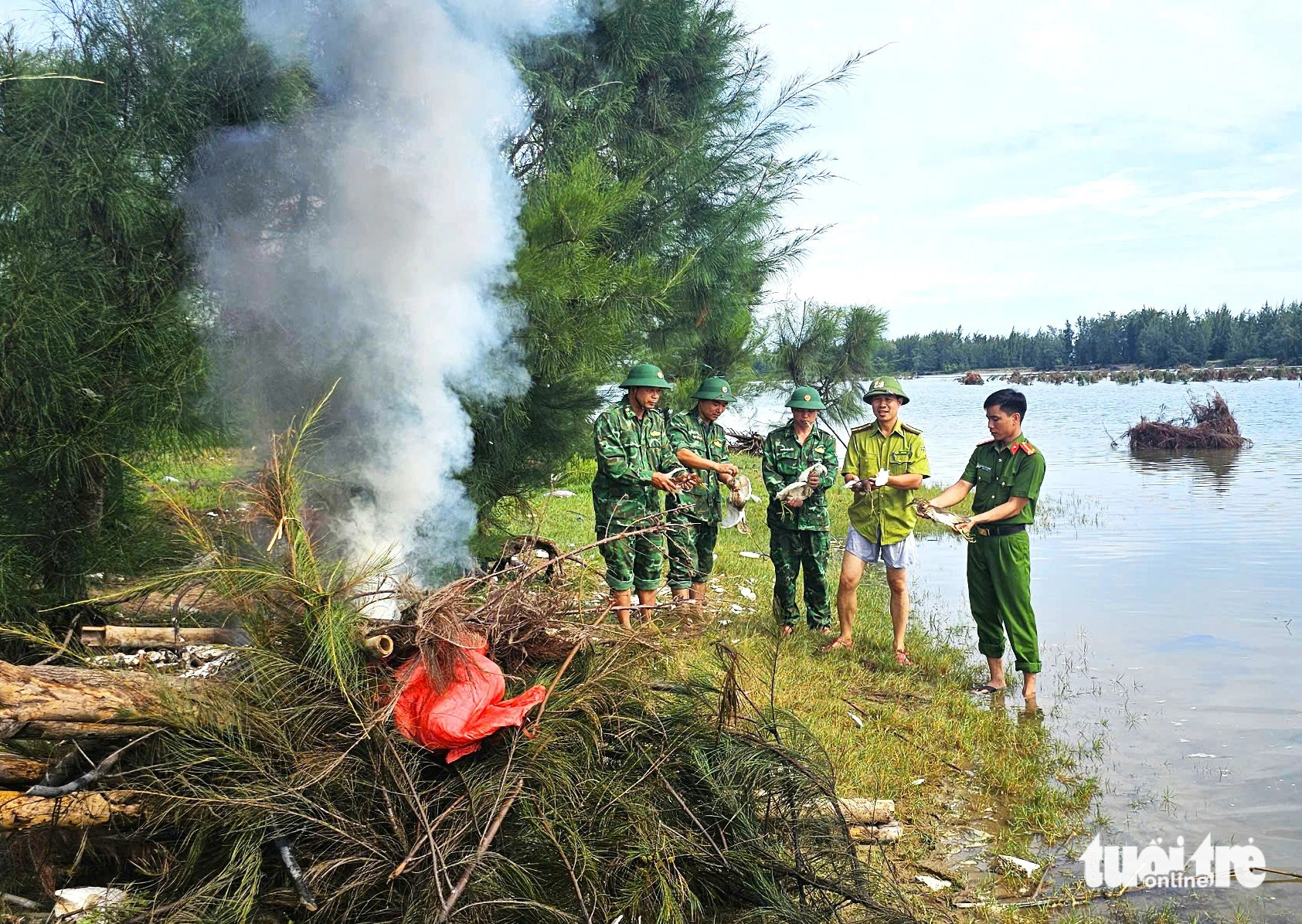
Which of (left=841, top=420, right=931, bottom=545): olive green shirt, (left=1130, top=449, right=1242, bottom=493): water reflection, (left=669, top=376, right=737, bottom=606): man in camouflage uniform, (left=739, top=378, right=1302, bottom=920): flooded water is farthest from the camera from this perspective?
(left=1130, top=449, right=1242, bottom=493): water reflection

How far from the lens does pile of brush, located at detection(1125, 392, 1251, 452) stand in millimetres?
25047

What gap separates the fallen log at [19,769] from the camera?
3.39 meters

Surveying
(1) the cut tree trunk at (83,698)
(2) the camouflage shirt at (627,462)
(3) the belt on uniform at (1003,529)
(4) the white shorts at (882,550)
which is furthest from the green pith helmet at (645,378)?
(1) the cut tree trunk at (83,698)

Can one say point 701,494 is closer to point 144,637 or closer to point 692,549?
point 692,549

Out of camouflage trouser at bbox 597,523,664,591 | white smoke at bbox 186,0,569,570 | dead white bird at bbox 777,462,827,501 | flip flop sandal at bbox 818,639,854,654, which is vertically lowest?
flip flop sandal at bbox 818,639,854,654

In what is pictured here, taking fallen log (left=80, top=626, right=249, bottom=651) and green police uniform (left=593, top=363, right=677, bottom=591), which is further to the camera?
green police uniform (left=593, top=363, right=677, bottom=591)

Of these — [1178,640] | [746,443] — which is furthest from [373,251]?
[746,443]

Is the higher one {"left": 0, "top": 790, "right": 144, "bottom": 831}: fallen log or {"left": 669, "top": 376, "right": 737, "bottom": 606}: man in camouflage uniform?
{"left": 669, "top": 376, "right": 737, "bottom": 606}: man in camouflage uniform

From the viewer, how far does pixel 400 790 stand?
3.21 m

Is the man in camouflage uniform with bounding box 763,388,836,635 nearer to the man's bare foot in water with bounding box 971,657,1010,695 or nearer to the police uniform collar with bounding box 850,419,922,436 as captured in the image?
the police uniform collar with bounding box 850,419,922,436

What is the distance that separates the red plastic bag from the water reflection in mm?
18505

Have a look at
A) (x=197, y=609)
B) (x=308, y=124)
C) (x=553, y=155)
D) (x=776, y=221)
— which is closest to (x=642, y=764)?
(x=197, y=609)

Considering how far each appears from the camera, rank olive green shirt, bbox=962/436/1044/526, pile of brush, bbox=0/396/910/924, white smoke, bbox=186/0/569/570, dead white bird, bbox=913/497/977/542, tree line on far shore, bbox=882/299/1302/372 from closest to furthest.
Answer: pile of brush, bbox=0/396/910/924 → white smoke, bbox=186/0/569/570 → olive green shirt, bbox=962/436/1044/526 → dead white bird, bbox=913/497/977/542 → tree line on far shore, bbox=882/299/1302/372

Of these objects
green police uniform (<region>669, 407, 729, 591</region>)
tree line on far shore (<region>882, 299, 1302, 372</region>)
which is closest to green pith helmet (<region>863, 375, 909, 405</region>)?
green police uniform (<region>669, 407, 729, 591</region>)
